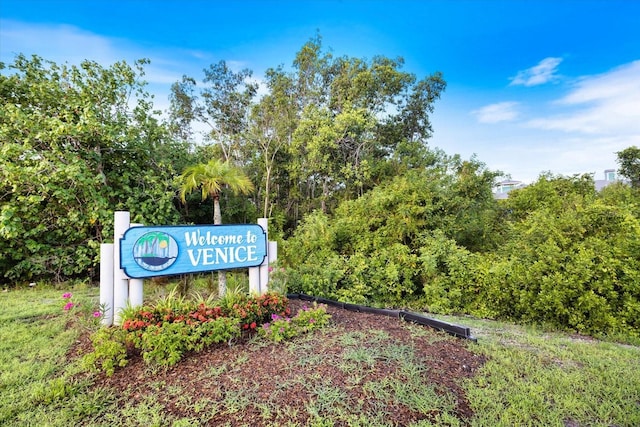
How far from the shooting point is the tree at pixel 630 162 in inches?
598

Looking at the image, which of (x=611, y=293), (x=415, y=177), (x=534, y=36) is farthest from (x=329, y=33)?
(x=611, y=293)

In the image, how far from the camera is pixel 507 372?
2.13 m

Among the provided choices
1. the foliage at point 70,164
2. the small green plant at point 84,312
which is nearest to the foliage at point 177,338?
the small green plant at point 84,312

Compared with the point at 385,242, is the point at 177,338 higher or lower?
lower

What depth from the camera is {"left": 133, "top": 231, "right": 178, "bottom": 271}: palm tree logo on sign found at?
109 inches

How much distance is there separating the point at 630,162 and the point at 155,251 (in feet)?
74.1

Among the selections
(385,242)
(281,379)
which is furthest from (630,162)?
(281,379)

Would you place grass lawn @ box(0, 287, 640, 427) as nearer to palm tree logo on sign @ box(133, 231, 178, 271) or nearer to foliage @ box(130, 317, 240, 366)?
foliage @ box(130, 317, 240, 366)

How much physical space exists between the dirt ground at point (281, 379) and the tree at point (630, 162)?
65.3 feet

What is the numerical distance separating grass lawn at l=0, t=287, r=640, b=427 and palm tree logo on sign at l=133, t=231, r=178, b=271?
93 centimetres

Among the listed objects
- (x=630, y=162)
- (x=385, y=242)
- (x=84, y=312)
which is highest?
(x=630, y=162)

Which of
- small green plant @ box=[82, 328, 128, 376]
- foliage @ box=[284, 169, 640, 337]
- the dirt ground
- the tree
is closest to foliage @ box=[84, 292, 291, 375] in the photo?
small green plant @ box=[82, 328, 128, 376]

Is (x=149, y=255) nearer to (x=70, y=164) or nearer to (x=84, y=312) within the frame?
(x=84, y=312)

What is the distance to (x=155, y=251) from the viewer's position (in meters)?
2.83
